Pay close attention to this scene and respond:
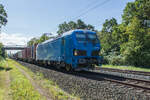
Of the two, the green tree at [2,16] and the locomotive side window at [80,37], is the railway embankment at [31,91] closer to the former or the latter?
the locomotive side window at [80,37]

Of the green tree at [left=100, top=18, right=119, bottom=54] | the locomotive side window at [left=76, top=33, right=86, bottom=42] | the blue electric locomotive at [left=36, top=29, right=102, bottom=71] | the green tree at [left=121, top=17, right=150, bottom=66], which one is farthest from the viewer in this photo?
the green tree at [left=100, top=18, right=119, bottom=54]

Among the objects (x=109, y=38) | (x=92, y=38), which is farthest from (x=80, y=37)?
(x=109, y=38)

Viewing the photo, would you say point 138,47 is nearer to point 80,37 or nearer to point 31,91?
point 80,37

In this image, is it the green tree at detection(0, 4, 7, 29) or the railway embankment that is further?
the green tree at detection(0, 4, 7, 29)

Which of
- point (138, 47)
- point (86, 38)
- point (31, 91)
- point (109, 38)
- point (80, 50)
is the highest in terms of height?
point (109, 38)

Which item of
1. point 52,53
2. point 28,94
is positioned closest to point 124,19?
point 52,53

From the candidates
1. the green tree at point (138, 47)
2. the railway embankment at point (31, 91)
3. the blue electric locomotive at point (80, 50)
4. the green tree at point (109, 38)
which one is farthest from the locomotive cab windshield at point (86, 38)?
the green tree at point (109, 38)

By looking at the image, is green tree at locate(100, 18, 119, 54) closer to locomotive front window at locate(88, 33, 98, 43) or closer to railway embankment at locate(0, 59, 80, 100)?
locomotive front window at locate(88, 33, 98, 43)

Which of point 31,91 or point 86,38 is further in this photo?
point 86,38

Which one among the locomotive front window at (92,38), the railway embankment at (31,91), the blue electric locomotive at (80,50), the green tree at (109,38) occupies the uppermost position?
the green tree at (109,38)

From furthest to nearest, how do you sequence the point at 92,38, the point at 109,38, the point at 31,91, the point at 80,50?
1. the point at 109,38
2. the point at 92,38
3. the point at 80,50
4. the point at 31,91

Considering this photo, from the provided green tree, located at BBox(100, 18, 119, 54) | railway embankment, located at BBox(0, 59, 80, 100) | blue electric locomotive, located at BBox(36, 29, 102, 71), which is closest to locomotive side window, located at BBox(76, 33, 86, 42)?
blue electric locomotive, located at BBox(36, 29, 102, 71)

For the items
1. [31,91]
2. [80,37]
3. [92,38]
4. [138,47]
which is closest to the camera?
[31,91]

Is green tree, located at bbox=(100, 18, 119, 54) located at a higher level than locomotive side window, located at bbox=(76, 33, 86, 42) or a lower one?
higher
